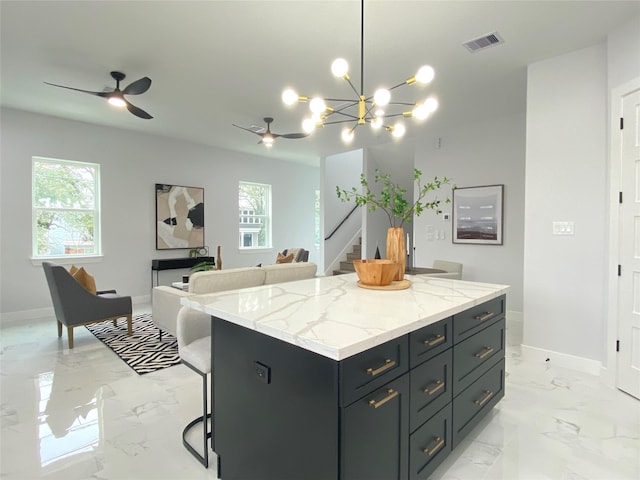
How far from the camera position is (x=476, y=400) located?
205cm

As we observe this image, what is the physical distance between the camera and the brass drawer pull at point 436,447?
1.62 metres

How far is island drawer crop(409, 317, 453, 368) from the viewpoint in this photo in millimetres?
1499

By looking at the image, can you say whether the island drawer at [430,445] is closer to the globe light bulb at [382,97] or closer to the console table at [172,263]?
the globe light bulb at [382,97]

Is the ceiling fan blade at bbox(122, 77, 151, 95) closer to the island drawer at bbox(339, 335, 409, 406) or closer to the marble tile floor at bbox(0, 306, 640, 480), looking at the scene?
the marble tile floor at bbox(0, 306, 640, 480)

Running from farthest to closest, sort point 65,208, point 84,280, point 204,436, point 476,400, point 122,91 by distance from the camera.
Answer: point 65,208
point 84,280
point 122,91
point 476,400
point 204,436

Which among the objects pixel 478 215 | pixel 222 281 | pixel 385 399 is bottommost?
pixel 385 399

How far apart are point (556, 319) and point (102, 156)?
21.4 ft

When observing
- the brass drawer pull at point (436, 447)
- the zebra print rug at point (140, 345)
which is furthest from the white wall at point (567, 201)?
the zebra print rug at point (140, 345)

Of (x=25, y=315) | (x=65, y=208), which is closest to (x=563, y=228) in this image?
(x=65, y=208)

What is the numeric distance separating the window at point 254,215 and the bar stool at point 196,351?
5247 mm

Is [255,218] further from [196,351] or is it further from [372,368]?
[372,368]

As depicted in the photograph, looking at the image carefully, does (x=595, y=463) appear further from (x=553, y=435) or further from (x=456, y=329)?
(x=456, y=329)

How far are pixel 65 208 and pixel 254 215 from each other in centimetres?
348

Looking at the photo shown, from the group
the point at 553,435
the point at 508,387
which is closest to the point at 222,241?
the point at 508,387
